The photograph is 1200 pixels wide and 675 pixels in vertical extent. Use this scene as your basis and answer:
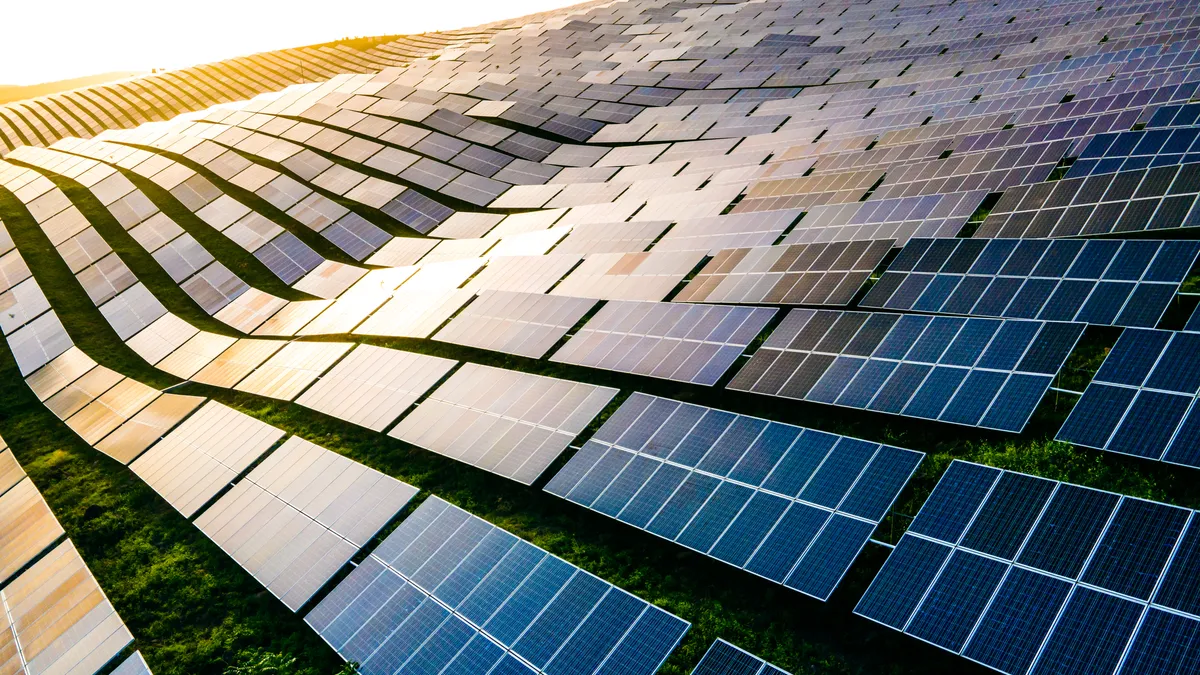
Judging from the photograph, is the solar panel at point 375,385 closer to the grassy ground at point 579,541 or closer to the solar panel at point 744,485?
the grassy ground at point 579,541

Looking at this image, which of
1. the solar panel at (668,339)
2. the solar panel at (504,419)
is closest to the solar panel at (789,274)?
the solar panel at (668,339)

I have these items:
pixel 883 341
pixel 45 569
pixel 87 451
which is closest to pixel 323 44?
pixel 87 451

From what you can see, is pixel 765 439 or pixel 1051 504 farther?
pixel 765 439

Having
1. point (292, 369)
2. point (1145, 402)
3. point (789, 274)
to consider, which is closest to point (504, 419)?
point (789, 274)

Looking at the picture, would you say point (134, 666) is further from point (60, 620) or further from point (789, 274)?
point (789, 274)

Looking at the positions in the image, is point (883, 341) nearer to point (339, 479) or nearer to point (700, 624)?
point (700, 624)

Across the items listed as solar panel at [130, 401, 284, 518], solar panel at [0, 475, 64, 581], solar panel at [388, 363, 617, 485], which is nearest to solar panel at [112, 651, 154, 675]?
solar panel at [130, 401, 284, 518]

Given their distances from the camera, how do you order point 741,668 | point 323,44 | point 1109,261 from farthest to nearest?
1. point 323,44
2. point 1109,261
3. point 741,668
